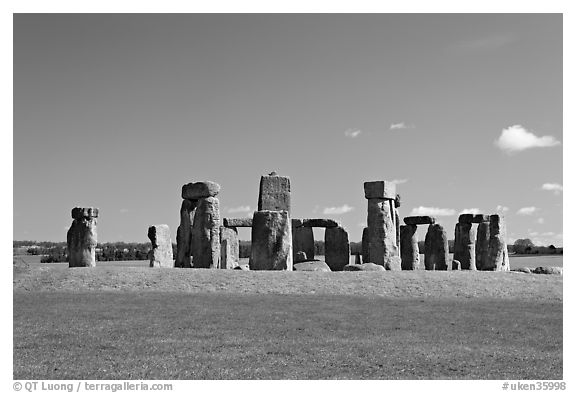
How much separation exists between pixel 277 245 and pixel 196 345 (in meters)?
13.4

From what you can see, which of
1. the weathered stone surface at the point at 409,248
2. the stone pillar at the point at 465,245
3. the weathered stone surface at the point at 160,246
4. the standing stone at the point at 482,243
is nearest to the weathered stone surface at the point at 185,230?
the weathered stone surface at the point at 160,246

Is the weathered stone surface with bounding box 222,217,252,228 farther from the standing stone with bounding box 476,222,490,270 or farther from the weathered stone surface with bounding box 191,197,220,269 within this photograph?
the standing stone with bounding box 476,222,490,270

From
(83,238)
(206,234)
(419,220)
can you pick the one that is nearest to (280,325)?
(206,234)

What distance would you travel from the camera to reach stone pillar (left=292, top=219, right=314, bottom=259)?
3400cm

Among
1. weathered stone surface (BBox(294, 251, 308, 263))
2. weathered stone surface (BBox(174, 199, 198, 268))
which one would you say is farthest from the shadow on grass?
weathered stone surface (BBox(294, 251, 308, 263))

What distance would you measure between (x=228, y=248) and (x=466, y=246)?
38.3 ft

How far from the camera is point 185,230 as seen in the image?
29.6 meters

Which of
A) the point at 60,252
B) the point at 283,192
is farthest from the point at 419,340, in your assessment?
the point at 60,252

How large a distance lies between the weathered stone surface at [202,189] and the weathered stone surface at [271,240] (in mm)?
2955

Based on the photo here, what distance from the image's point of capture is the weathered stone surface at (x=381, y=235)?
29.8 meters

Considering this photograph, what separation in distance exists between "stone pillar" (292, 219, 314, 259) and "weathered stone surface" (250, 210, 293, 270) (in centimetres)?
818

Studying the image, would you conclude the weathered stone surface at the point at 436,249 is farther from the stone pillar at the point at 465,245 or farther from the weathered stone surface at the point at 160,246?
the weathered stone surface at the point at 160,246

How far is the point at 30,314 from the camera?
628 inches

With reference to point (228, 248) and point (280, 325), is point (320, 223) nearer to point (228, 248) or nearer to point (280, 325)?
point (228, 248)
